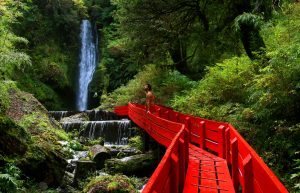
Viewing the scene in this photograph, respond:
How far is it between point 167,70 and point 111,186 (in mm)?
17719

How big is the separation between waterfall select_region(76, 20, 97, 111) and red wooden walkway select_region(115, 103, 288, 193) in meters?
27.3

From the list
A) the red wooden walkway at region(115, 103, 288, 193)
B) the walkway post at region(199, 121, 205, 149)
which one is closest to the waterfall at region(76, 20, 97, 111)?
the red wooden walkway at region(115, 103, 288, 193)

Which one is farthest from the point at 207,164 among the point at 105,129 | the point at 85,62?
the point at 85,62

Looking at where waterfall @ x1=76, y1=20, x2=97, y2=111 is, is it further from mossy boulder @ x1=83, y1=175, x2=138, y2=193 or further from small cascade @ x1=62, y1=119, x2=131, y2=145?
mossy boulder @ x1=83, y1=175, x2=138, y2=193

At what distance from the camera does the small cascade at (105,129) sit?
24.7 metres

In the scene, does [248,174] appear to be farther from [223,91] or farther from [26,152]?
[223,91]

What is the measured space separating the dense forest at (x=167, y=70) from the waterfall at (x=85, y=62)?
77cm

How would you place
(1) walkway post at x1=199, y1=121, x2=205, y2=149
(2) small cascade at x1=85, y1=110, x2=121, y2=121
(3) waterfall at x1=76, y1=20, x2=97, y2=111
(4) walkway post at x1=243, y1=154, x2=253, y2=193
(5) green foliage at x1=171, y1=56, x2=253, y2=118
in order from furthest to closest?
(3) waterfall at x1=76, y1=20, x2=97, y2=111 → (2) small cascade at x1=85, y1=110, x2=121, y2=121 → (5) green foliage at x1=171, y1=56, x2=253, y2=118 → (1) walkway post at x1=199, y1=121, x2=205, y2=149 → (4) walkway post at x1=243, y1=154, x2=253, y2=193

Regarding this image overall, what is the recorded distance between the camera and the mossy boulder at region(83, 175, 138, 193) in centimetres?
1073

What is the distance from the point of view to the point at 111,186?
35.2ft

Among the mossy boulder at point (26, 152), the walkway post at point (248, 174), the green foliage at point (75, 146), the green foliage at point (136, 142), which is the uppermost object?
the walkway post at point (248, 174)

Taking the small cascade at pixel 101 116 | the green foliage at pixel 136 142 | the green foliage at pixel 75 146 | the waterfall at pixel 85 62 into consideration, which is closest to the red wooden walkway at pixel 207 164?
the green foliage at pixel 75 146

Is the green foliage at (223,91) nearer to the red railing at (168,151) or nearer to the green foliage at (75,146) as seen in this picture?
the red railing at (168,151)

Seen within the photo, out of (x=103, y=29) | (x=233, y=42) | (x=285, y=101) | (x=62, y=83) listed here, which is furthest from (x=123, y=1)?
(x=103, y=29)
